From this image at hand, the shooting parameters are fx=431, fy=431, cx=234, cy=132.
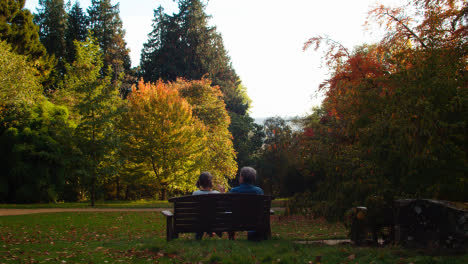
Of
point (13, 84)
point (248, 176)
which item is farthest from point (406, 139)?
point (13, 84)

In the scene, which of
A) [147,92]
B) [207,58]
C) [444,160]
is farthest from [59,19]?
[444,160]

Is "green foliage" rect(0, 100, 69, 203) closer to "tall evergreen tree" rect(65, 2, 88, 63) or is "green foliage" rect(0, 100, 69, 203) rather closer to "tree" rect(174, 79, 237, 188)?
"tree" rect(174, 79, 237, 188)

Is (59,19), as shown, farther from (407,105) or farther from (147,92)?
(407,105)

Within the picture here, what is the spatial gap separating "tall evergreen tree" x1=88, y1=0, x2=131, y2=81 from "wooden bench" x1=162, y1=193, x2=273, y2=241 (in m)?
49.1

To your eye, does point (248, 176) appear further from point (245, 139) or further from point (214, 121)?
point (245, 139)

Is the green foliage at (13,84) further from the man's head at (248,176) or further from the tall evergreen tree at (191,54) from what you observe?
the tall evergreen tree at (191,54)

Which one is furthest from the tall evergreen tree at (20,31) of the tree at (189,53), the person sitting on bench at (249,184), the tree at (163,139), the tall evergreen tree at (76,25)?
the person sitting on bench at (249,184)

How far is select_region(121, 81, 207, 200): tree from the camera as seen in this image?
2773 centimetres

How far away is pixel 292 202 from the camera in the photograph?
26.8 ft

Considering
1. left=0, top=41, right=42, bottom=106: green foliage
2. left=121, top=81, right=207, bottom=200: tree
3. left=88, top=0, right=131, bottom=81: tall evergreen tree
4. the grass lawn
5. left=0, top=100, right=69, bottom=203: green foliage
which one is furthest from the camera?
left=88, top=0, right=131, bottom=81: tall evergreen tree

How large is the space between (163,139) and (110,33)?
3216 cm

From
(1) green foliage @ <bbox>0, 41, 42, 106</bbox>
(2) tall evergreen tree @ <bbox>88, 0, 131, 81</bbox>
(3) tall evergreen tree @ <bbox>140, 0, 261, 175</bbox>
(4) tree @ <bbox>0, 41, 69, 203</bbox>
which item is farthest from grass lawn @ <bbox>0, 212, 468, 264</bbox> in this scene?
(2) tall evergreen tree @ <bbox>88, 0, 131, 81</bbox>

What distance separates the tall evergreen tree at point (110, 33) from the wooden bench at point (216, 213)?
49123 millimetres

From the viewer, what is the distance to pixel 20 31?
125 ft
